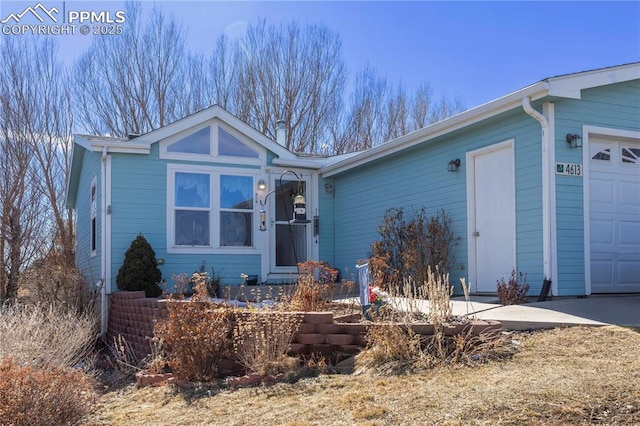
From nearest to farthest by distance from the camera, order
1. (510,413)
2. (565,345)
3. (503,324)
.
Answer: (510,413) < (565,345) < (503,324)

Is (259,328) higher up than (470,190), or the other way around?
(470,190)

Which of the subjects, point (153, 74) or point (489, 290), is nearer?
point (489, 290)

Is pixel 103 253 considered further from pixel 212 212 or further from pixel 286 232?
pixel 286 232

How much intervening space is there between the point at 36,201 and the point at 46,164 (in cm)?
236

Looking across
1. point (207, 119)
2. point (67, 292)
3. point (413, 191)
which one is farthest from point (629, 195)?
point (67, 292)

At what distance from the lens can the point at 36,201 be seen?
17.2 metres

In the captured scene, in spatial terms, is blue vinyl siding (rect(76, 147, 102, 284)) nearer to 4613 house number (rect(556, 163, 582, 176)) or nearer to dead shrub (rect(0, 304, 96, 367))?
dead shrub (rect(0, 304, 96, 367))

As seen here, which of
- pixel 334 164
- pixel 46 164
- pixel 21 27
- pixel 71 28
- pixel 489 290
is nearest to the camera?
pixel 489 290

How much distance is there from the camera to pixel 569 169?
727 cm

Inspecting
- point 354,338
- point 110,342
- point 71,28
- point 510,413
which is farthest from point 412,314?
point 71,28

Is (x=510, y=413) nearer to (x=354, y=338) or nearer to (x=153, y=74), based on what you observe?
(x=354, y=338)

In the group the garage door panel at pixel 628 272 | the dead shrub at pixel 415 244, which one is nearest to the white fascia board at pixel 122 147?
the dead shrub at pixel 415 244

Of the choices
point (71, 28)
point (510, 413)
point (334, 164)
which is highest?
point (71, 28)

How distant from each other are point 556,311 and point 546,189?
1.65m
